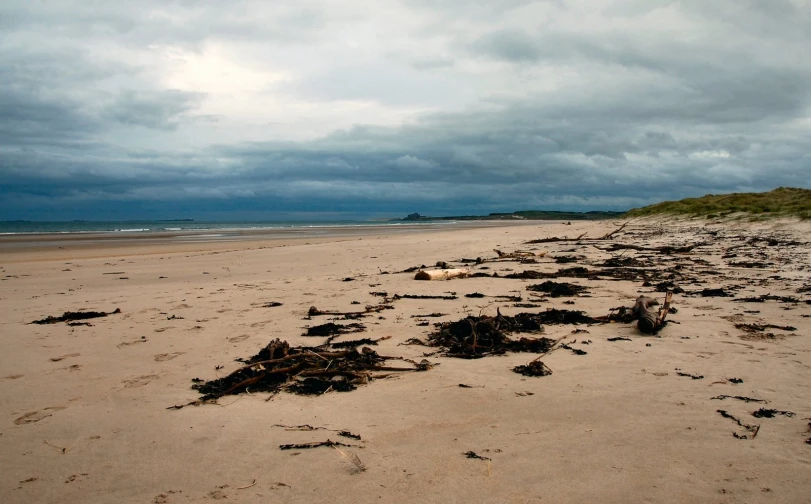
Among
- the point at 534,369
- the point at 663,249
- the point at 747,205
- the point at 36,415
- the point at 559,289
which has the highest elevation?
the point at 747,205

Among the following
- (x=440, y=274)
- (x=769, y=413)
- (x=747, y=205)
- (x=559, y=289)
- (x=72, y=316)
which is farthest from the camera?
(x=747, y=205)

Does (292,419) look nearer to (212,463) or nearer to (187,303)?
(212,463)

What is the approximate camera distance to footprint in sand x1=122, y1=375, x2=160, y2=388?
4.35 metres

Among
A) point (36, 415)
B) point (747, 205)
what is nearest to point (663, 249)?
point (36, 415)

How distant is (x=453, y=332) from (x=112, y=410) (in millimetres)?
3279

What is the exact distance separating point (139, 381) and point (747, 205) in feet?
108

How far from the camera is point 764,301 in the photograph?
7.08 meters

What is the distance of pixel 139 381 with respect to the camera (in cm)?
445

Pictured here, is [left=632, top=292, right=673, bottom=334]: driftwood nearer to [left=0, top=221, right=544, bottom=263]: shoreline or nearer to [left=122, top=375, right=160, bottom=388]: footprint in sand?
[left=122, top=375, right=160, bottom=388]: footprint in sand

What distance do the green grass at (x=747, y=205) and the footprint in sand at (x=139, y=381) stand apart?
26.5m

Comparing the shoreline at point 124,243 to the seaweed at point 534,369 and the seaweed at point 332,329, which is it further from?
the seaweed at point 534,369

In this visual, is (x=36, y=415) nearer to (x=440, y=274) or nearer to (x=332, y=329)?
(x=332, y=329)

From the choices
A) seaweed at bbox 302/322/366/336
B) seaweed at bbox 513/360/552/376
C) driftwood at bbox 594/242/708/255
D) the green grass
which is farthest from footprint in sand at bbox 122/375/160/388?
the green grass

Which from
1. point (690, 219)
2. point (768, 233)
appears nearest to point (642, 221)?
point (690, 219)
